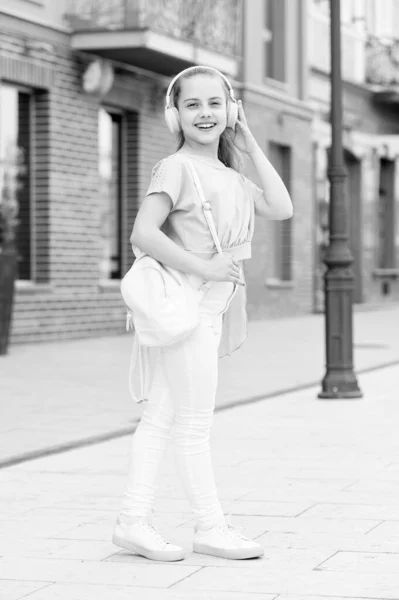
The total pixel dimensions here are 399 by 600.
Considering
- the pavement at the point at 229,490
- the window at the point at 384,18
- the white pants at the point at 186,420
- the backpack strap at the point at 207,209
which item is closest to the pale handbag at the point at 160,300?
the backpack strap at the point at 207,209

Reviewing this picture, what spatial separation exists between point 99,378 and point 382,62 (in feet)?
68.2

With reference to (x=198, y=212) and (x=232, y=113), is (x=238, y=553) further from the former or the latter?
(x=232, y=113)

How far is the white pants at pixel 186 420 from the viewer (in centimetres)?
522

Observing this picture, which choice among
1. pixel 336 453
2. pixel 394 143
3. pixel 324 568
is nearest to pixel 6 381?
pixel 336 453

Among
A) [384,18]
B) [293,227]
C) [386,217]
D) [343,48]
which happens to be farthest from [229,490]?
[386,217]

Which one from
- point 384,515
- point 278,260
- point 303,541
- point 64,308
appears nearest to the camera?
point 303,541

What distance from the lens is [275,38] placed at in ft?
88.1

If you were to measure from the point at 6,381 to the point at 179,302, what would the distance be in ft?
25.6

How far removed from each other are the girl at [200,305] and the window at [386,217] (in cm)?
2963

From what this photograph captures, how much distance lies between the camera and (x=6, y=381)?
501 inches

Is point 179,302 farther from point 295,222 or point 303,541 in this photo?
point 295,222

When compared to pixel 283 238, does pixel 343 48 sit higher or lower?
higher

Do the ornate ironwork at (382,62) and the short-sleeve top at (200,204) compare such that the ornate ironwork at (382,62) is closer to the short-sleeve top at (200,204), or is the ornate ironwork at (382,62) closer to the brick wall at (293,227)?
the brick wall at (293,227)

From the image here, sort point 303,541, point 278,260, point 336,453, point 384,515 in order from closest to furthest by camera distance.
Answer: point 303,541
point 384,515
point 336,453
point 278,260
